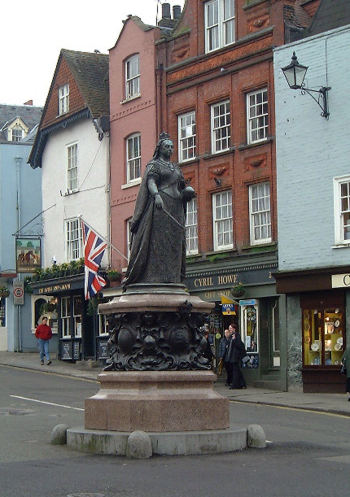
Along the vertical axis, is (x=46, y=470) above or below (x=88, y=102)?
below

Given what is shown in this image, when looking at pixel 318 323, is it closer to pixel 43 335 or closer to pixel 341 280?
pixel 341 280

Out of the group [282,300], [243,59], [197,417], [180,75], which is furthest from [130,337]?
[180,75]

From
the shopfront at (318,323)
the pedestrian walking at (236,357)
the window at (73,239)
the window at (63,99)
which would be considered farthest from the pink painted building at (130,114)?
the shopfront at (318,323)

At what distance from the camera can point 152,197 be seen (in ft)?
49.0

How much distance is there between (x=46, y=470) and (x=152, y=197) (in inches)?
179

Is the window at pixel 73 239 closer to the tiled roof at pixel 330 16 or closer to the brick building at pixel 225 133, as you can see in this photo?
the brick building at pixel 225 133

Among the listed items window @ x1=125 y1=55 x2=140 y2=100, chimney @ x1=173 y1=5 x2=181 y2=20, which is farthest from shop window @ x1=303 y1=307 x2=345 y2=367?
chimney @ x1=173 y1=5 x2=181 y2=20

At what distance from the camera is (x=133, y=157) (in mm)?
37094

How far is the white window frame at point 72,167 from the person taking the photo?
4084cm

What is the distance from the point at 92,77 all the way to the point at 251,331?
1487cm

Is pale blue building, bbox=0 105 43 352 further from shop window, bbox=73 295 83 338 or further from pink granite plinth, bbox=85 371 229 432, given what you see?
pink granite plinth, bbox=85 371 229 432

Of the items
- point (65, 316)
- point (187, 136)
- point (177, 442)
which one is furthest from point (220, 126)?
point (177, 442)

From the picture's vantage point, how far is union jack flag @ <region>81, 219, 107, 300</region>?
33.4 m

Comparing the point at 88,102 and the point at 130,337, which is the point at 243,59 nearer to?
the point at 88,102
